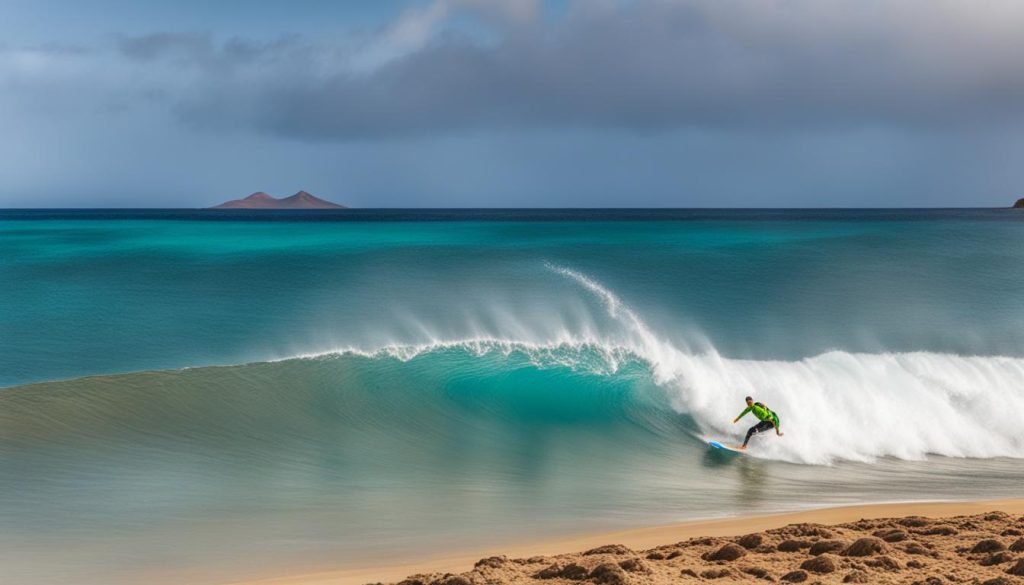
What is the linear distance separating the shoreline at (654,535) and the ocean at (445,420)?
9.5 inches

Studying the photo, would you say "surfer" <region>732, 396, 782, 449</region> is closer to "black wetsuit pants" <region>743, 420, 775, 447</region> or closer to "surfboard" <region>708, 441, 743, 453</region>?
"black wetsuit pants" <region>743, 420, 775, 447</region>

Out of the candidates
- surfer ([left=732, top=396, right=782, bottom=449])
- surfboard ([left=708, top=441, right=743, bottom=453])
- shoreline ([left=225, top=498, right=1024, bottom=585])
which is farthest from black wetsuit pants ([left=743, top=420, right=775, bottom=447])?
shoreline ([left=225, top=498, right=1024, bottom=585])

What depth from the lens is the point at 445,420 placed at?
1145 cm

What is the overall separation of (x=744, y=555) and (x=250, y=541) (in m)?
3.97

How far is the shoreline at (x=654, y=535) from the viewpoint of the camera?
6.27m

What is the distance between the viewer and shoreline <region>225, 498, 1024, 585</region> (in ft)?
20.6

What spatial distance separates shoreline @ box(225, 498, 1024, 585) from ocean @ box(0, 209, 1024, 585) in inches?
9.5

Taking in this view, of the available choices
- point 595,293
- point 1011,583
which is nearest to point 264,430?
point 1011,583

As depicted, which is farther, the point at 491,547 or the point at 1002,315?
the point at 1002,315

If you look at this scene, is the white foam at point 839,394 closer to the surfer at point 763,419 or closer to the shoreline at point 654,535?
the surfer at point 763,419

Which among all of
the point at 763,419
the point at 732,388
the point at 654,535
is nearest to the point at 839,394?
the point at 732,388

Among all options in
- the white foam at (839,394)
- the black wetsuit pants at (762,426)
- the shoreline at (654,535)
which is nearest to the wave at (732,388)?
the white foam at (839,394)

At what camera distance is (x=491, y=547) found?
7.09m

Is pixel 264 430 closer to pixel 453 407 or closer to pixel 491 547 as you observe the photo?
pixel 453 407
